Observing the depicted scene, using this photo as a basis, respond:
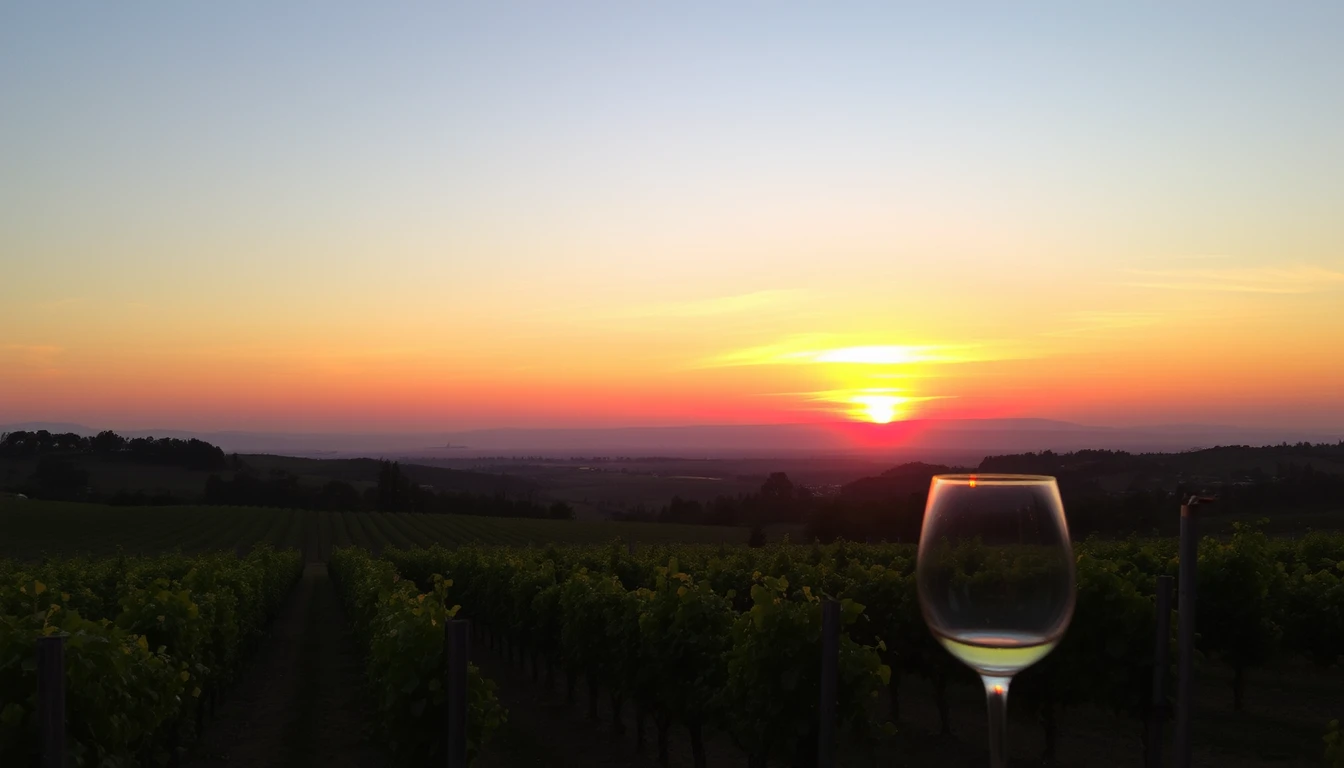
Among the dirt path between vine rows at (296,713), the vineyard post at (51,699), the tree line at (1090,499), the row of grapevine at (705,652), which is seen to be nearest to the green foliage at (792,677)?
the row of grapevine at (705,652)

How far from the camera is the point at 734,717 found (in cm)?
733

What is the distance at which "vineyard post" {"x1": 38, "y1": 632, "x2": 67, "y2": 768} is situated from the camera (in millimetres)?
4098

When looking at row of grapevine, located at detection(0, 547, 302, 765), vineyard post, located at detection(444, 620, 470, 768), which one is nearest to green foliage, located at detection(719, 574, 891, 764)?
vineyard post, located at detection(444, 620, 470, 768)

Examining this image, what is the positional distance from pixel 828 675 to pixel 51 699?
153 inches

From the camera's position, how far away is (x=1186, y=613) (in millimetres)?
2301

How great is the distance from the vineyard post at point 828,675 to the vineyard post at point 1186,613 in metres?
2.73

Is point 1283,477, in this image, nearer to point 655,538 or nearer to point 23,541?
point 655,538

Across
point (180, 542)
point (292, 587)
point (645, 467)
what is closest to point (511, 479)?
point (645, 467)

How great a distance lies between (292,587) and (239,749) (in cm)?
2438

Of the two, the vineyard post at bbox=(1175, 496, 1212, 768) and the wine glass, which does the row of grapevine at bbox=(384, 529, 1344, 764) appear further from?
the wine glass

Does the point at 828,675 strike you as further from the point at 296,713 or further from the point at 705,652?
the point at 296,713

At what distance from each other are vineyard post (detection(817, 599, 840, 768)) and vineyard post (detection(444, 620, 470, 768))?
209 centimetres

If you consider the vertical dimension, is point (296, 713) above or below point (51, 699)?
below

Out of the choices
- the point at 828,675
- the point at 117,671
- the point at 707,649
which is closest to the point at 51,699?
the point at 117,671
